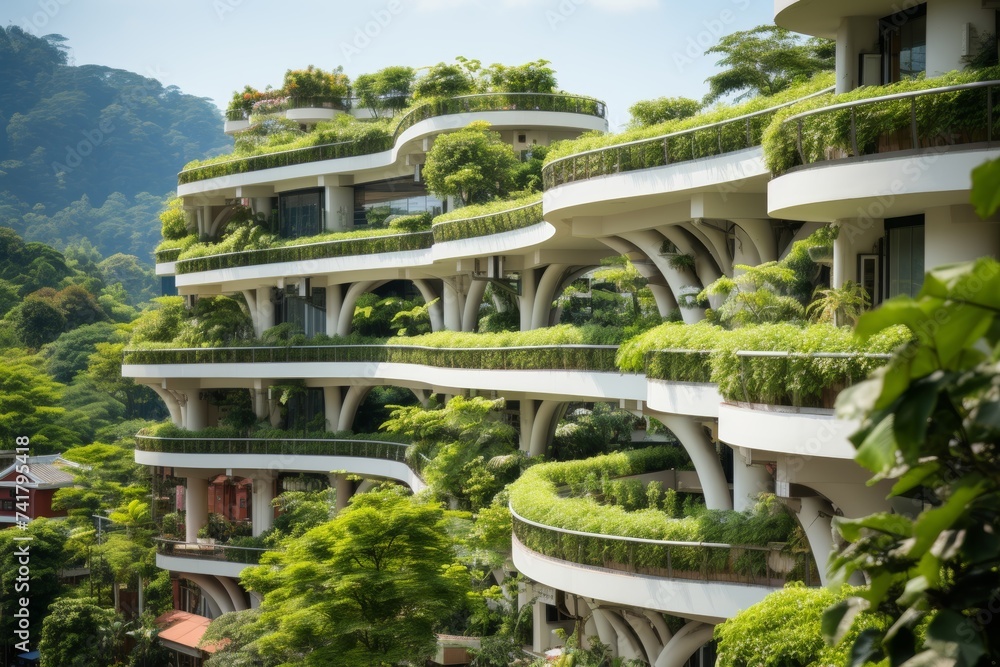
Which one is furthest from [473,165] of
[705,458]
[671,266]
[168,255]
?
[168,255]

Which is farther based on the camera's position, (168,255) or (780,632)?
(168,255)

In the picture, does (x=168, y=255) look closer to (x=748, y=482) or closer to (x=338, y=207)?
(x=338, y=207)

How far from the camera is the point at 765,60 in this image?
113 feet

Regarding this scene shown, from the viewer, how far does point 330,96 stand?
180ft

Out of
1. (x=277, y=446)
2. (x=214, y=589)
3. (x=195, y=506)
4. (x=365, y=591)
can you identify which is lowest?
(x=214, y=589)

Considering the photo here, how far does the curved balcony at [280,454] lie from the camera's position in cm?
4159

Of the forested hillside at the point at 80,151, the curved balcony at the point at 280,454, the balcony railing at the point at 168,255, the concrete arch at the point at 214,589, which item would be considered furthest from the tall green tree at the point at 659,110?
the forested hillside at the point at 80,151

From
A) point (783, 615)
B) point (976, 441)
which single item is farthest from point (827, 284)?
point (976, 441)

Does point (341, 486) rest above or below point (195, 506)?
above

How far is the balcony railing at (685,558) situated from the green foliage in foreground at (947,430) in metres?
12.9

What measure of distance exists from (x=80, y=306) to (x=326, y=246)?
52.2m

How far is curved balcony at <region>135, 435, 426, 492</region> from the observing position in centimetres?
4159

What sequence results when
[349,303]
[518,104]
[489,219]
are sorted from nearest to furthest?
[489,219] < [518,104] < [349,303]

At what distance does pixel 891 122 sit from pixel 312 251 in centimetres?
3347
